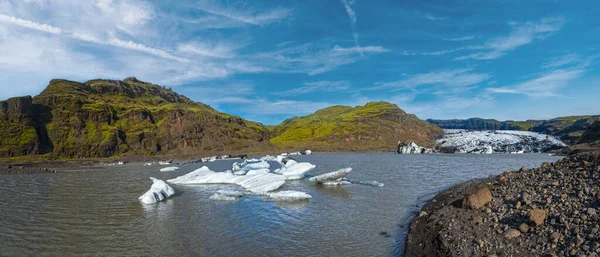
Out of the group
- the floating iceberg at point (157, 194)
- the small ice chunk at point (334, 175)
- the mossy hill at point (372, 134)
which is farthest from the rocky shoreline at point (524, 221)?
the mossy hill at point (372, 134)

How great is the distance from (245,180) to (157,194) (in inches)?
394

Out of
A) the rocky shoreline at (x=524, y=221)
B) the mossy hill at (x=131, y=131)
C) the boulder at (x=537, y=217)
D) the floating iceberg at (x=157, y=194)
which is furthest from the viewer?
the mossy hill at (x=131, y=131)

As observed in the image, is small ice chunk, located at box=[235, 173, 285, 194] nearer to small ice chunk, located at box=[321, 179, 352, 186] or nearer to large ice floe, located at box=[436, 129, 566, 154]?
small ice chunk, located at box=[321, 179, 352, 186]

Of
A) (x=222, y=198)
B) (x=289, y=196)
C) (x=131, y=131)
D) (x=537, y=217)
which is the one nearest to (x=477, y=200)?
(x=537, y=217)

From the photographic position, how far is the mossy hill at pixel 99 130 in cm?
10800

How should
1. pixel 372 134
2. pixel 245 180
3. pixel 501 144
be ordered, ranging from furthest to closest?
pixel 372 134, pixel 501 144, pixel 245 180

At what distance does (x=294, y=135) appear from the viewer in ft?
650

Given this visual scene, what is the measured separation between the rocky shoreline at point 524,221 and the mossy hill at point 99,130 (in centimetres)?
12614

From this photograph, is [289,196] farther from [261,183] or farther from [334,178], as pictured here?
[334,178]

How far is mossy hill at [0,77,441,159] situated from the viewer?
10962 centimetres

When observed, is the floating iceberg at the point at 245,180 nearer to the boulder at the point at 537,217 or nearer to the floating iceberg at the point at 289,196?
the floating iceberg at the point at 289,196

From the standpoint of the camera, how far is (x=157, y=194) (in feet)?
80.3

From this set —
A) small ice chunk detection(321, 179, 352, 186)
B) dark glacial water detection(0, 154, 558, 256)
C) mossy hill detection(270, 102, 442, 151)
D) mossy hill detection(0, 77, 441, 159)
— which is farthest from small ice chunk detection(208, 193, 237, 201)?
mossy hill detection(270, 102, 442, 151)

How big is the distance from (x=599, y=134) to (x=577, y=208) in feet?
377
